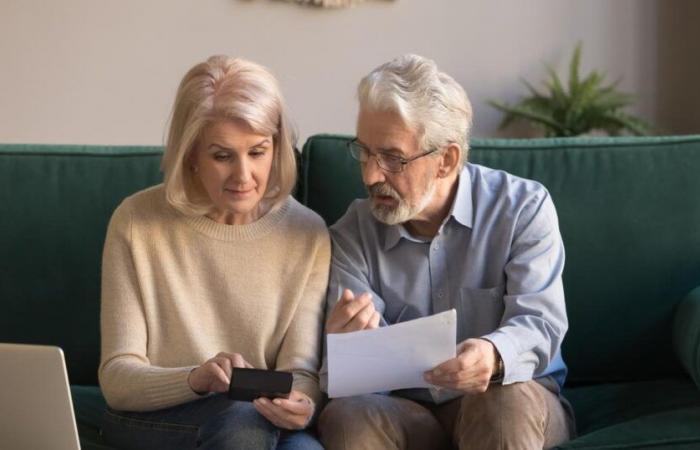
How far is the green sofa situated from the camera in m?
2.36

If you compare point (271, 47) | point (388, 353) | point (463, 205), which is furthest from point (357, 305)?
point (271, 47)

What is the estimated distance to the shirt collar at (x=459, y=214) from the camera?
2125mm

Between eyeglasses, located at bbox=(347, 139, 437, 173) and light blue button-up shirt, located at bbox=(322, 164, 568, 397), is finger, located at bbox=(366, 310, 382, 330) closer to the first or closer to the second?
light blue button-up shirt, located at bbox=(322, 164, 568, 397)

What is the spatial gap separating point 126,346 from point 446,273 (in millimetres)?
635

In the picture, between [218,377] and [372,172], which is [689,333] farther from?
[218,377]

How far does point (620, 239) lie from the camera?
2361mm

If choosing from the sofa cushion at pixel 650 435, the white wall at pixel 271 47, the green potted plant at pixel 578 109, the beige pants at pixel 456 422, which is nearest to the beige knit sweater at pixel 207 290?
the beige pants at pixel 456 422

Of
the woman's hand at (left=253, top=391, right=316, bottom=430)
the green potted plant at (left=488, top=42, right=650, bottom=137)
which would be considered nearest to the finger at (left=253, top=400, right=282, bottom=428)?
the woman's hand at (left=253, top=391, right=316, bottom=430)

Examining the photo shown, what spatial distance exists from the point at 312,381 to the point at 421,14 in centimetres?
192

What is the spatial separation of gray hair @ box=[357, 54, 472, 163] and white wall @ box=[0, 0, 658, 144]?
1554 mm

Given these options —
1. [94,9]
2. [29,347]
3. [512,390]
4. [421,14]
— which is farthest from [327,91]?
[29,347]

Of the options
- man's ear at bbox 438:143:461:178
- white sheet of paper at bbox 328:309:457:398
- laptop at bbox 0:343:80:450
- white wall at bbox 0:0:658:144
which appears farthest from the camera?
white wall at bbox 0:0:658:144

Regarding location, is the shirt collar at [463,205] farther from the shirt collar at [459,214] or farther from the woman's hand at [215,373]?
the woman's hand at [215,373]

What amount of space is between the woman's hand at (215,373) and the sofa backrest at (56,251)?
59 cm
